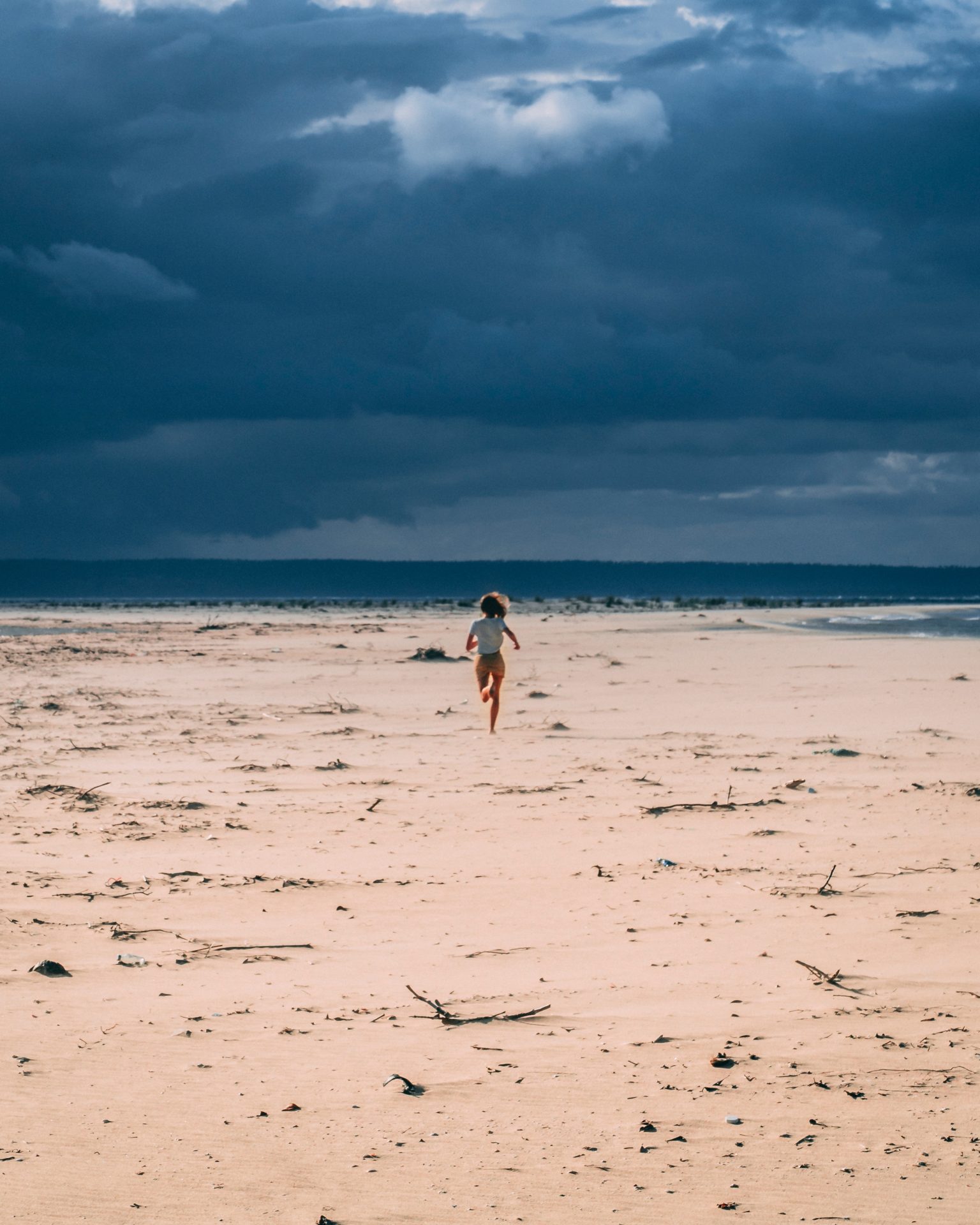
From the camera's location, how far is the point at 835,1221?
3.83 meters

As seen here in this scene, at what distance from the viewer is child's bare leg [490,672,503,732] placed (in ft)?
51.9

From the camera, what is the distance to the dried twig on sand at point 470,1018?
18.3ft

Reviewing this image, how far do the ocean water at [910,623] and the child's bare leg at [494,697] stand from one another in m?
24.1

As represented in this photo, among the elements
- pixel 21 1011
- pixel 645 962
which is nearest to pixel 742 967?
pixel 645 962

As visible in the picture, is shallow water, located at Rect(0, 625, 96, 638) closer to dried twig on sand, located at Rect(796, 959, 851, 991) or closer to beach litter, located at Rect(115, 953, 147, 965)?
beach litter, located at Rect(115, 953, 147, 965)

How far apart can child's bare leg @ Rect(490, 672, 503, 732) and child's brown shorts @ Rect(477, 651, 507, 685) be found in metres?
0.12

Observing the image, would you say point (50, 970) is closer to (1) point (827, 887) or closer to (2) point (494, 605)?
(1) point (827, 887)

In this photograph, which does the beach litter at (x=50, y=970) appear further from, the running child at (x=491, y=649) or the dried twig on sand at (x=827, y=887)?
the running child at (x=491, y=649)

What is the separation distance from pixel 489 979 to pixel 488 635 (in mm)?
10373

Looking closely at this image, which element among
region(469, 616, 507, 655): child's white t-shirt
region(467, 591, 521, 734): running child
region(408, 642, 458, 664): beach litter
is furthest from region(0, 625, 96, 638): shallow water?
region(469, 616, 507, 655): child's white t-shirt

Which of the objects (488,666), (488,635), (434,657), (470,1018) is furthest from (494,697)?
(434,657)

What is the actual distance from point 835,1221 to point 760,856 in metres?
5.10

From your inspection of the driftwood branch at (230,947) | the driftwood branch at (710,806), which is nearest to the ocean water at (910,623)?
the driftwood branch at (710,806)

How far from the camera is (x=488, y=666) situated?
1628cm
